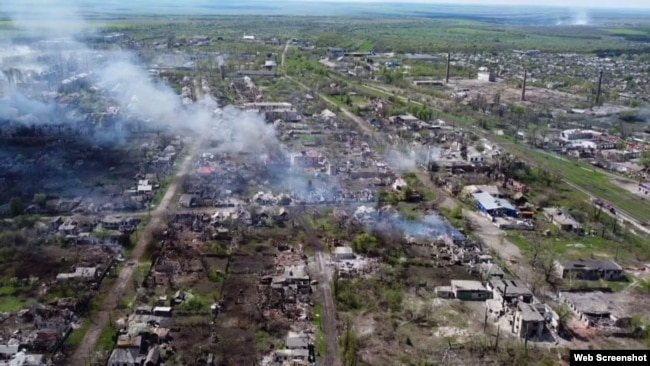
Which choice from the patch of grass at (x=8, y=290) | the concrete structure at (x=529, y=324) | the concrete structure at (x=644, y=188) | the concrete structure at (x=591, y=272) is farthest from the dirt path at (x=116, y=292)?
the concrete structure at (x=644, y=188)

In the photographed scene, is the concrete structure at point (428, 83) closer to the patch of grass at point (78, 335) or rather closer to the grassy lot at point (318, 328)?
the grassy lot at point (318, 328)

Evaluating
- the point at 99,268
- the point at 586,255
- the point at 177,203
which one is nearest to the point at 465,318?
the point at 586,255

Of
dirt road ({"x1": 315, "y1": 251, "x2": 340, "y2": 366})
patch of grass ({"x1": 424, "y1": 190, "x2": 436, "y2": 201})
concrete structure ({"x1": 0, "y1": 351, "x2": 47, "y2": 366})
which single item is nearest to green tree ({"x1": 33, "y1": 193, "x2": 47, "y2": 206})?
concrete structure ({"x1": 0, "y1": 351, "x2": 47, "y2": 366})

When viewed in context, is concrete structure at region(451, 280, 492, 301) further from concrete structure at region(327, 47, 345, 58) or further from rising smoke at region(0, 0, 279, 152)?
concrete structure at region(327, 47, 345, 58)

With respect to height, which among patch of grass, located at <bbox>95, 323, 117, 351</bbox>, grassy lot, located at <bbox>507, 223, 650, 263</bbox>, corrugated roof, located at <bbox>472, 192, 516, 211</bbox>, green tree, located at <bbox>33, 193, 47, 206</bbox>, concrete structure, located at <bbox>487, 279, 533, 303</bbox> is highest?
green tree, located at <bbox>33, 193, 47, 206</bbox>

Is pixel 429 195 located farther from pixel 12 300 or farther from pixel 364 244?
pixel 12 300
